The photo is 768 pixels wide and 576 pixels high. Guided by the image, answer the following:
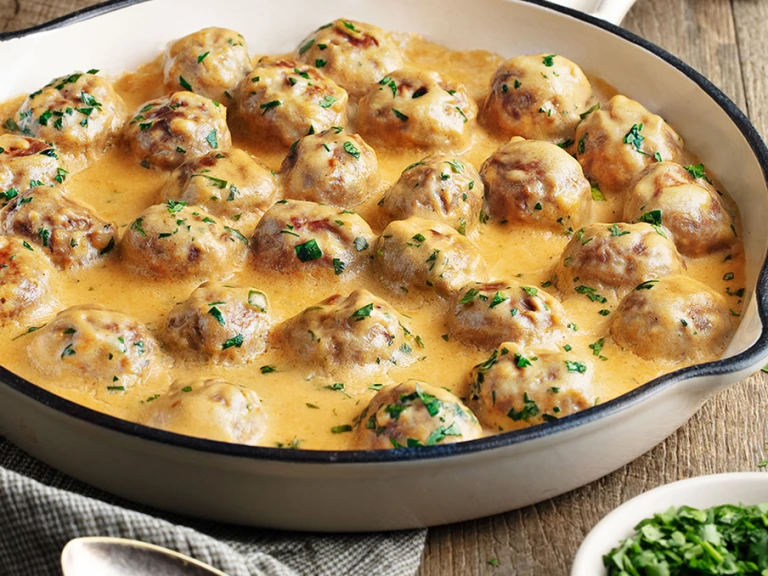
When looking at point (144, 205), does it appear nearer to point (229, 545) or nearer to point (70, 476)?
point (70, 476)

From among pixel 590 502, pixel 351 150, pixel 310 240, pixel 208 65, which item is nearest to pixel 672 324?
pixel 590 502

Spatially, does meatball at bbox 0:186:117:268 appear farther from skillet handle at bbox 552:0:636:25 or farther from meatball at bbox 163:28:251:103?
skillet handle at bbox 552:0:636:25

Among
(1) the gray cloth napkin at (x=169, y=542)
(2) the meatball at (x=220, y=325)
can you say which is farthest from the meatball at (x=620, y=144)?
(1) the gray cloth napkin at (x=169, y=542)

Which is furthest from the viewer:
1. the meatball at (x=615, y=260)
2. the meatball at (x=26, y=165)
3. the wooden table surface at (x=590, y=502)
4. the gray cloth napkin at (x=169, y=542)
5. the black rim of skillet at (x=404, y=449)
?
the meatball at (x=26, y=165)

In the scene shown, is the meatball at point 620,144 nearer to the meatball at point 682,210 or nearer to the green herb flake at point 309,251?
the meatball at point 682,210

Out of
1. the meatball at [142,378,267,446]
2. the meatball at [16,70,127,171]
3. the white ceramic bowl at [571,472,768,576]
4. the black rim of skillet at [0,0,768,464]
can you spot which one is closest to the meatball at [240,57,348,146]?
the meatball at [16,70,127,171]

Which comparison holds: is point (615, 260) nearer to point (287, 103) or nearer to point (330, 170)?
point (330, 170)
